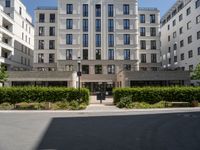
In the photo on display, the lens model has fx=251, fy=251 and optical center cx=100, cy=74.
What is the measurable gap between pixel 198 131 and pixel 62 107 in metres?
14.2

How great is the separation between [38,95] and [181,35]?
39.3m

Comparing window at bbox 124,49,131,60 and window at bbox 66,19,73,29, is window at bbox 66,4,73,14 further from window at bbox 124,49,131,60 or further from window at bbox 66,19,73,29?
window at bbox 124,49,131,60

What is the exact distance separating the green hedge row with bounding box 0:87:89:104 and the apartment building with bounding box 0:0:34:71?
80.4ft

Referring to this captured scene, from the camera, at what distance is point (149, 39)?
59844 mm

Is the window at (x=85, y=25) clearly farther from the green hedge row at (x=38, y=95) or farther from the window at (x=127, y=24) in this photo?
the green hedge row at (x=38, y=95)

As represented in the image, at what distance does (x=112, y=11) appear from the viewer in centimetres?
5397

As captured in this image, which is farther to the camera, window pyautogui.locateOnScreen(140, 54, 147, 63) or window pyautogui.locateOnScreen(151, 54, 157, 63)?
window pyautogui.locateOnScreen(140, 54, 147, 63)

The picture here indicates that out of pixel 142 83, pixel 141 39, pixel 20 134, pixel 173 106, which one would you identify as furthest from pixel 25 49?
pixel 20 134

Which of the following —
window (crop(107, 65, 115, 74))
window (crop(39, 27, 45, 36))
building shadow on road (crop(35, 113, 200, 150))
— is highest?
window (crop(39, 27, 45, 36))

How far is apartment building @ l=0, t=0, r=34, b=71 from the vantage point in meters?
50.1

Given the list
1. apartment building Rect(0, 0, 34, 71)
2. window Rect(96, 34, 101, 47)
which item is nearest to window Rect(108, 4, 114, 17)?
window Rect(96, 34, 101, 47)

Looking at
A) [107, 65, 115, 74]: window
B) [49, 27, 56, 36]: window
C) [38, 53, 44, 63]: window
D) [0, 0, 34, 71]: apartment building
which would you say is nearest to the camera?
[0, 0, 34, 71]: apartment building

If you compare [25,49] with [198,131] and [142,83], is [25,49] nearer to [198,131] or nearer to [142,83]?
[142,83]

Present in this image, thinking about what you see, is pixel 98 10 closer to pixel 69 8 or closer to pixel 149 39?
pixel 69 8
